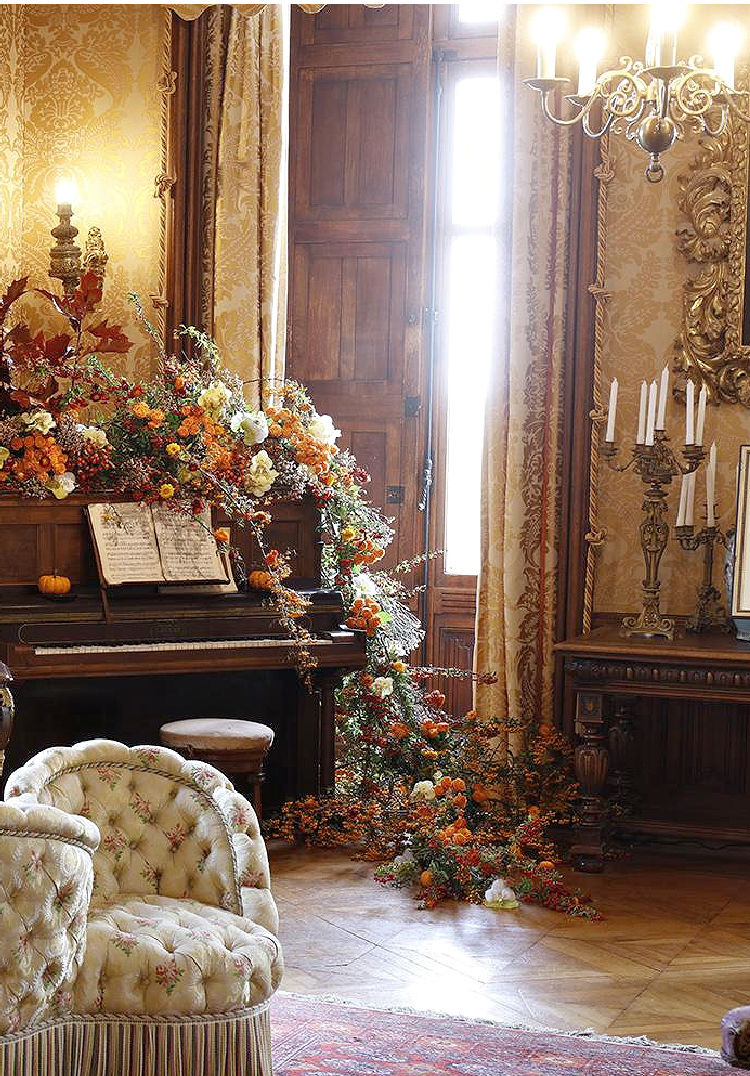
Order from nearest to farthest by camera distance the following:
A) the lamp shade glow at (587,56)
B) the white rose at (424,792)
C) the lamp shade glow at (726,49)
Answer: the lamp shade glow at (726,49) < the lamp shade glow at (587,56) < the white rose at (424,792)

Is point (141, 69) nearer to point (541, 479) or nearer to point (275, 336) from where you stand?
point (275, 336)

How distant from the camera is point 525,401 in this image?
554 cm

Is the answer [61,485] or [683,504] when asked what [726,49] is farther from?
[61,485]

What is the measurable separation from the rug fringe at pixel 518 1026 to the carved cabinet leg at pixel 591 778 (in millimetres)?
1495

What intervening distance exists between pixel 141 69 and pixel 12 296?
1.89 meters

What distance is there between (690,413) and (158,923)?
2910mm

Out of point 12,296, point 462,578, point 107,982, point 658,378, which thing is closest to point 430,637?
point 462,578

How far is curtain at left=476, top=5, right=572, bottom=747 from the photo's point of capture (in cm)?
548

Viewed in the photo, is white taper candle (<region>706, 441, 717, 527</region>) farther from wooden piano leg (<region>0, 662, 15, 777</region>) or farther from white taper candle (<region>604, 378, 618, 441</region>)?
wooden piano leg (<region>0, 662, 15, 777</region>)

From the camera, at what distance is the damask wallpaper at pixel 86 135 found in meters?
6.36

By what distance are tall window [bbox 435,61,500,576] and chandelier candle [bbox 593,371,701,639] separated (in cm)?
171

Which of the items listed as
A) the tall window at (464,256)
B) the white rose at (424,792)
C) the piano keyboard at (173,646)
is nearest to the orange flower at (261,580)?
the piano keyboard at (173,646)

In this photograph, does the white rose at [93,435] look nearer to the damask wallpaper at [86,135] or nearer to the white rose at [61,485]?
the white rose at [61,485]

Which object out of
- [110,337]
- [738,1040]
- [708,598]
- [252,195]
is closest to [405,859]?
[708,598]
